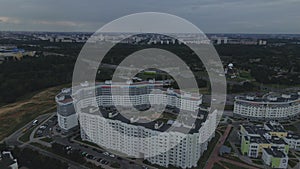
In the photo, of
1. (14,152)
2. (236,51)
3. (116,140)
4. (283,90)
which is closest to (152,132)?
(116,140)

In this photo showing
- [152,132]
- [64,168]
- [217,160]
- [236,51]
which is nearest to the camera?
[64,168]

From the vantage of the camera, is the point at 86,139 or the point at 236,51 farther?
the point at 236,51

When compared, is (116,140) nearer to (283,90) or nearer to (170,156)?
(170,156)

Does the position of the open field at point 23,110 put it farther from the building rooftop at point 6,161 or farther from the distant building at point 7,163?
the distant building at point 7,163

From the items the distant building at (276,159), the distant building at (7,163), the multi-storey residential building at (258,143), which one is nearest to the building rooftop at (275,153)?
the distant building at (276,159)

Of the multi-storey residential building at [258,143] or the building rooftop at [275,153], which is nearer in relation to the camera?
the building rooftop at [275,153]

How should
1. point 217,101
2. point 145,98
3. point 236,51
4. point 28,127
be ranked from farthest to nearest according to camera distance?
point 236,51
point 217,101
point 145,98
point 28,127

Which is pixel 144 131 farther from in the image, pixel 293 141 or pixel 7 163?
pixel 293 141
